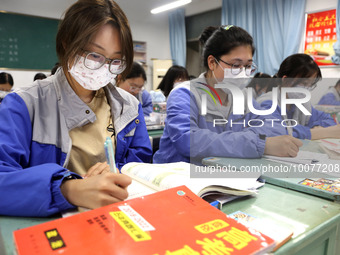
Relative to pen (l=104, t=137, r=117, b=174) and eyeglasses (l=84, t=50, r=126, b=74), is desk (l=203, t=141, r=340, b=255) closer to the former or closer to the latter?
pen (l=104, t=137, r=117, b=174)

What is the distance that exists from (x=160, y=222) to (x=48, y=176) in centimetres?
29

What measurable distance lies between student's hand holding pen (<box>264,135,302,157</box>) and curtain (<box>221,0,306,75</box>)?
3.61 meters

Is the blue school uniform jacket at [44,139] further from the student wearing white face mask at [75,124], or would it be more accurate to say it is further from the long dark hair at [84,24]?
the long dark hair at [84,24]

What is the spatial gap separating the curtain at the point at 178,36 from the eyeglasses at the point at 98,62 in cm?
615

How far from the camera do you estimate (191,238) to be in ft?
1.51

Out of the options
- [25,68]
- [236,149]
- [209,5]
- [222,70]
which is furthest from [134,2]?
[236,149]

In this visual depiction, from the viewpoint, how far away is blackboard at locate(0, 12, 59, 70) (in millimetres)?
5309

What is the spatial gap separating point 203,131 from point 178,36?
6238mm

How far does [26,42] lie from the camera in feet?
18.1

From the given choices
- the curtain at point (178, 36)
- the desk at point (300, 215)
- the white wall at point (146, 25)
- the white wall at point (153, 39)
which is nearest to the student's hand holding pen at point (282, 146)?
the desk at point (300, 215)

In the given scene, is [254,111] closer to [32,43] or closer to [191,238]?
[191,238]

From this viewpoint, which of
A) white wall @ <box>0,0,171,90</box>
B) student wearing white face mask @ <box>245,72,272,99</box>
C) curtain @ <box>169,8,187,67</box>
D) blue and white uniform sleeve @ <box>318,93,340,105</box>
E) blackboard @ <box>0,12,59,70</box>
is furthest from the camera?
curtain @ <box>169,8,187,67</box>

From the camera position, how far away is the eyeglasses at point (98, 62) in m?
0.95

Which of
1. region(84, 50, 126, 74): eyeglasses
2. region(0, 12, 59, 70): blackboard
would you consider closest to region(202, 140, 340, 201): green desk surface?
region(84, 50, 126, 74): eyeglasses
